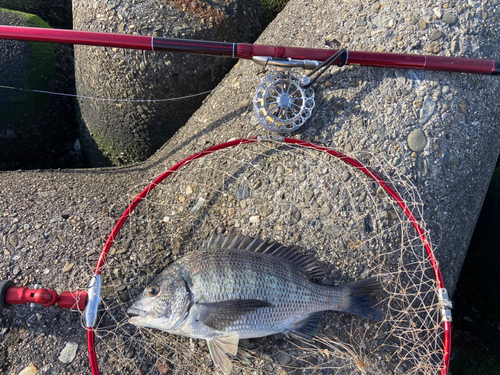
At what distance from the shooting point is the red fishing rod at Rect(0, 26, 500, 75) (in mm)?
2064

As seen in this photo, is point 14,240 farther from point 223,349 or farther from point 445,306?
point 445,306

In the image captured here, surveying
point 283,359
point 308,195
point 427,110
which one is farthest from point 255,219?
point 427,110

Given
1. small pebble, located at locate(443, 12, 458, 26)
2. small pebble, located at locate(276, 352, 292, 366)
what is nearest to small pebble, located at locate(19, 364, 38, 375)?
small pebble, located at locate(276, 352, 292, 366)

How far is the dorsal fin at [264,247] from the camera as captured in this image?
6.56 ft

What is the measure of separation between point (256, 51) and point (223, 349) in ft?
6.30

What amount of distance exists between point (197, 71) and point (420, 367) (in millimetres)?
2749

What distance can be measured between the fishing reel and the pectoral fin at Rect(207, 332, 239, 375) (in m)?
1.41

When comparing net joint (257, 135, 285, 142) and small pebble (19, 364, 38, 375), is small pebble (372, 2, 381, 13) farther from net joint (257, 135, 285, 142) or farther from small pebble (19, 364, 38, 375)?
small pebble (19, 364, 38, 375)

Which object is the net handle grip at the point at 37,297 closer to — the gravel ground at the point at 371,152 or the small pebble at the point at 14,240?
the gravel ground at the point at 371,152

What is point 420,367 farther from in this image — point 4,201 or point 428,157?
point 4,201

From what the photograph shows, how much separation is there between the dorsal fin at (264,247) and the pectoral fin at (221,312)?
35 cm

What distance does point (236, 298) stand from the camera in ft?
5.97

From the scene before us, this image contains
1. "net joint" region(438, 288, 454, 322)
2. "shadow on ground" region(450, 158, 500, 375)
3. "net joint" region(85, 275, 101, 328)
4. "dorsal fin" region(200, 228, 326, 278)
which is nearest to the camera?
"net joint" region(85, 275, 101, 328)

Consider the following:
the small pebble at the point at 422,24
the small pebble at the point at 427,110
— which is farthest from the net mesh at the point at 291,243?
the small pebble at the point at 422,24
